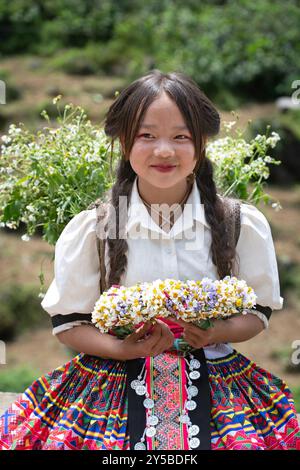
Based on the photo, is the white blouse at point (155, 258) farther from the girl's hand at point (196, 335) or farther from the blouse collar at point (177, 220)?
the girl's hand at point (196, 335)

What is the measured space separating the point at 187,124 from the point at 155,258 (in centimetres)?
36

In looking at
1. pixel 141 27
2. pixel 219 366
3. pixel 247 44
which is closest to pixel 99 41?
pixel 141 27

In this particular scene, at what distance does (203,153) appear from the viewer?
2.40m

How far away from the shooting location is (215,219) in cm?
236

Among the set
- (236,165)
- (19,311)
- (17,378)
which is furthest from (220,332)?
(19,311)

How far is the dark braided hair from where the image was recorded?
2.26 m

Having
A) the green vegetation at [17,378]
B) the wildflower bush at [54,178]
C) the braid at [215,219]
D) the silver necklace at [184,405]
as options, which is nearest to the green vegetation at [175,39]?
the green vegetation at [17,378]

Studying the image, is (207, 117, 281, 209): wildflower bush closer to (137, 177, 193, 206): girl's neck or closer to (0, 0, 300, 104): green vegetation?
(137, 177, 193, 206): girl's neck

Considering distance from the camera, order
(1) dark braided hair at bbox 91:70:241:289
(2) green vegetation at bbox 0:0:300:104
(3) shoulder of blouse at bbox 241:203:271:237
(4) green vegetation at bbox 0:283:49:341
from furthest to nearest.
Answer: (2) green vegetation at bbox 0:0:300:104 → (4) green vegetation at bbox 0:283:49:341 → (3) shoulder of blouse at bbox 241:203:271:237 → (1) dark braided hair at bbox 91:70:241:289

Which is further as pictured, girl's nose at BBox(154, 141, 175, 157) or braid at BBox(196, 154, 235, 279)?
braid at BBox(196, 154, 235, 279)

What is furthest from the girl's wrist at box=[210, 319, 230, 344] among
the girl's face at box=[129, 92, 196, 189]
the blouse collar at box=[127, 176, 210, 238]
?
the girl's face at box=[129, 92, 196, 189]

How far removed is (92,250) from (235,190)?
2.01 feet

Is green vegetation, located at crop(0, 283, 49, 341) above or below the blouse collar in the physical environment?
below

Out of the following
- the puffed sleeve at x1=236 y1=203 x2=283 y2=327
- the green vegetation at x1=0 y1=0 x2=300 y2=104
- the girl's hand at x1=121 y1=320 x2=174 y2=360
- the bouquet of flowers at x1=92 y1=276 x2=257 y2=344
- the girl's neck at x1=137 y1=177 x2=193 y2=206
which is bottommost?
the girl's hand at x1=121 y1=320 x2=174 y2=360
